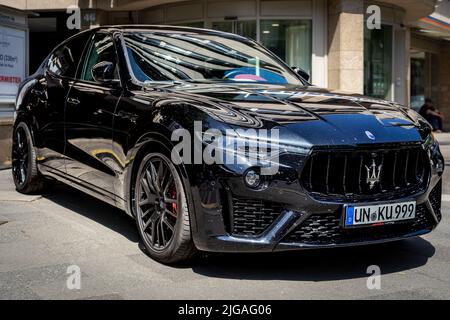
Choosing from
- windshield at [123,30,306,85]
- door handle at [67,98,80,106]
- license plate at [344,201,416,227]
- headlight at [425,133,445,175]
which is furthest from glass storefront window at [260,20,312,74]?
license plate at [344,201,416,227]

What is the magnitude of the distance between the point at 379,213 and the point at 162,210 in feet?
4.56

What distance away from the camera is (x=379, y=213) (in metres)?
3.90

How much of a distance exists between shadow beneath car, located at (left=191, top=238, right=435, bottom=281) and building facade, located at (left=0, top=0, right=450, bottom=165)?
1196 cm

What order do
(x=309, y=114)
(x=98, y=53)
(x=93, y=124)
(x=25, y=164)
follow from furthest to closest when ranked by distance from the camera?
(x=25, y=164) < (x=98, y=53) < (x=93, y=124) < (x=309, y=114)

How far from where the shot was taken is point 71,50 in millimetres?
6250

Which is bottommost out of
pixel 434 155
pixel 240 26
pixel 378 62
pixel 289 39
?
pixel 434 155

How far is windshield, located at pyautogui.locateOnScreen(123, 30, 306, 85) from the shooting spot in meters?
5.00

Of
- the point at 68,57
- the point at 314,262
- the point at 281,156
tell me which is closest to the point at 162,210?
the point at 281,156

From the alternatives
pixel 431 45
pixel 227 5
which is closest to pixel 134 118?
pixel 227 5

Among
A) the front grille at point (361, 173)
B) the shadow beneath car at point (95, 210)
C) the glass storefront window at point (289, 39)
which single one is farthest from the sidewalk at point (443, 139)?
the front grille at point (361, 173)

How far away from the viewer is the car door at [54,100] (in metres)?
5.75

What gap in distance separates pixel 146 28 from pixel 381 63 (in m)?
13.8

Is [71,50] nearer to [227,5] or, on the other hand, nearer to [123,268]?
[123,268]

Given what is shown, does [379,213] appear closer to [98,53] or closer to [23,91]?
[98,53]
